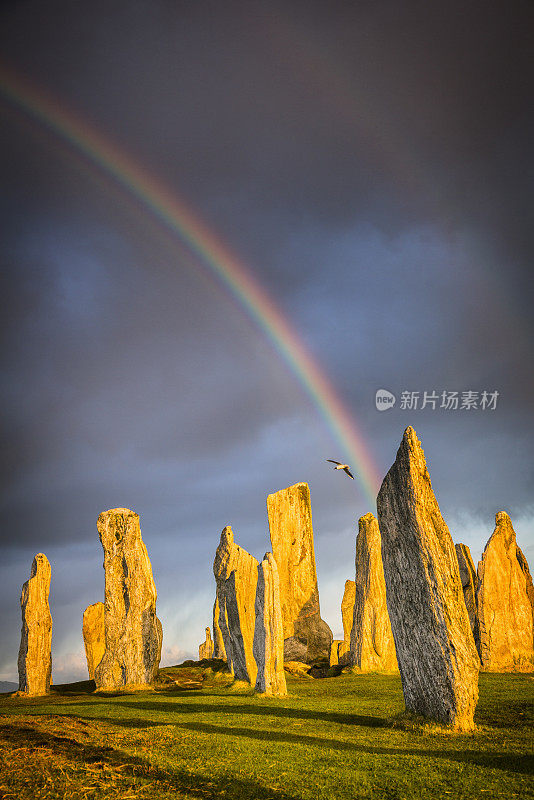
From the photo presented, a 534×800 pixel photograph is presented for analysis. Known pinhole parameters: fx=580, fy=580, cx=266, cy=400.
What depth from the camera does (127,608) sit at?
2455 cm

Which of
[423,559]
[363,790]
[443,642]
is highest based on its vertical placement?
[423,559]

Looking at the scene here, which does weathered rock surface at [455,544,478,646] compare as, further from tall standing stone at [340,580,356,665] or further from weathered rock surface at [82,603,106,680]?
weathered rock surface at [82,603,106,680]

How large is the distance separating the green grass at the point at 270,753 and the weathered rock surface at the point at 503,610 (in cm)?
870

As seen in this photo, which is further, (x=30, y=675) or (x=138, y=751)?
(x=30, y=675)

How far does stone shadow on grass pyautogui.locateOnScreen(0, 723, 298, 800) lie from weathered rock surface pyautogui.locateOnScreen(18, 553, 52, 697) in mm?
15183

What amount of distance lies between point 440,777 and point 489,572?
18724 millimetres

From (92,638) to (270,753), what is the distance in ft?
80.5

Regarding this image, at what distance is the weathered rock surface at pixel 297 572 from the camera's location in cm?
3428

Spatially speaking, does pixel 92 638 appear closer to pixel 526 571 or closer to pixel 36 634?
pixel 36 634

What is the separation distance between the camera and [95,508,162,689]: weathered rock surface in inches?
933

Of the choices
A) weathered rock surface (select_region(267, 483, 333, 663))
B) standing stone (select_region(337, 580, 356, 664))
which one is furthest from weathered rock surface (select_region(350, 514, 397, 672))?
weathered rock surface (select_region(267, 483, 333, 663))

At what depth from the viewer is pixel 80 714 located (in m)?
15.2

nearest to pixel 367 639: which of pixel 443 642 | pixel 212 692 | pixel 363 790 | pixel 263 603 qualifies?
pixel 212 692

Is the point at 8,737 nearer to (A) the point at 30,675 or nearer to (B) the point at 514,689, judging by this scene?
(B) the point at 514,689
